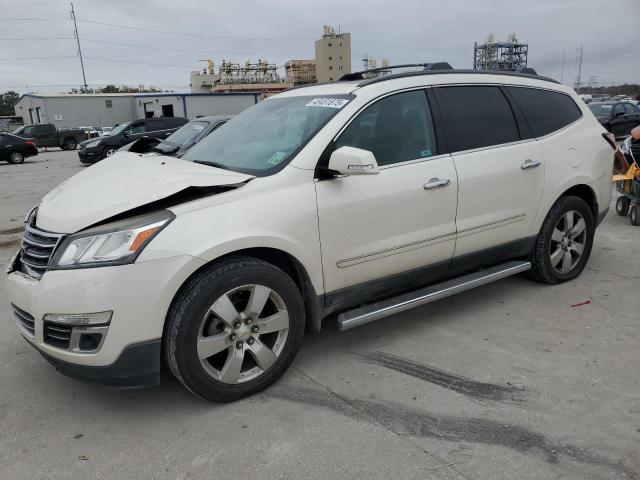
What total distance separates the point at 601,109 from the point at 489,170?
18209 millimetres

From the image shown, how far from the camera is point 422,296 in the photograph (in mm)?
3639

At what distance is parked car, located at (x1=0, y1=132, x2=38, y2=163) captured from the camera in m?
23.6

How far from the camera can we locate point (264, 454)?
8.43 feet

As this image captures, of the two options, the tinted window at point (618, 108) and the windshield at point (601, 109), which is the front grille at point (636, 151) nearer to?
the tinted window at point (618, 108)

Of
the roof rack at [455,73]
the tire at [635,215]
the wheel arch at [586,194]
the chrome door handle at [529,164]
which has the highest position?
the roof rack at [455,73]

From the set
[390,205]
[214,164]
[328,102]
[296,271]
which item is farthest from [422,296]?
[214,164]

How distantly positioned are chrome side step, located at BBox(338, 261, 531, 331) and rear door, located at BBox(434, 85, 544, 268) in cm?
12

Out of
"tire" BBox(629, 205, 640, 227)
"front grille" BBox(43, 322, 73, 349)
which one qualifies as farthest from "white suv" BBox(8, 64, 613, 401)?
"tire" BBox(629, 205, 640, 227)

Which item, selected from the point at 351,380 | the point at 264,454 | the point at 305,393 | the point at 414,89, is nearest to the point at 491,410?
the point at 351,380

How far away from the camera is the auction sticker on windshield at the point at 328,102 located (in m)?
3.43

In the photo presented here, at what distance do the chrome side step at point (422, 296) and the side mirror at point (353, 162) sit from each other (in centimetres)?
92

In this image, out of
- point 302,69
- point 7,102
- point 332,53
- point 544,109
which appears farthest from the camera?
point 7,102

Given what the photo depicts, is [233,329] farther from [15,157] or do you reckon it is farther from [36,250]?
[15,157]

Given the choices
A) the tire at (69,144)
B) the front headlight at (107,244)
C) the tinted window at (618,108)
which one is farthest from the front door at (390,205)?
the tire at (69,144)
